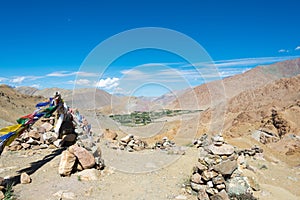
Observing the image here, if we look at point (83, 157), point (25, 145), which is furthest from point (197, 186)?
point (25, 145)

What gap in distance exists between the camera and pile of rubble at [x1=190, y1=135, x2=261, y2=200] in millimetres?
7500

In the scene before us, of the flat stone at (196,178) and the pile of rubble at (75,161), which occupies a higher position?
the pile of rubble at (75,161)

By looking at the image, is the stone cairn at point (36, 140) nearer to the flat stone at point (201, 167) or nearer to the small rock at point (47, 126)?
the small rock at point (47, 126)

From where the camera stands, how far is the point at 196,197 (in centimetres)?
768

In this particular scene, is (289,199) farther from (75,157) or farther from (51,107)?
(51,107)

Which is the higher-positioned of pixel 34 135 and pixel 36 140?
pixel 34 135

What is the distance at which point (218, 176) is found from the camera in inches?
298

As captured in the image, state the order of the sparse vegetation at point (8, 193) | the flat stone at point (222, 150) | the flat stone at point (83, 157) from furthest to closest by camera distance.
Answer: the flat stone at point (83, 157) < the flat stone at point (222, 150) < the sparse vegetation at point (8, 193)

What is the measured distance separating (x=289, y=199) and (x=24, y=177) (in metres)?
9.18

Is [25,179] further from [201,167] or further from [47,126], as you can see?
[201,167]

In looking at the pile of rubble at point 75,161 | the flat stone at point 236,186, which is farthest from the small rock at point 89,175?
the flat stone at point 236,186

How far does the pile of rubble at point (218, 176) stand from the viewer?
295 inches

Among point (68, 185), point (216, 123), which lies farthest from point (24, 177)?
point (216, 123)

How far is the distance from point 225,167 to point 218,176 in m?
0.36
